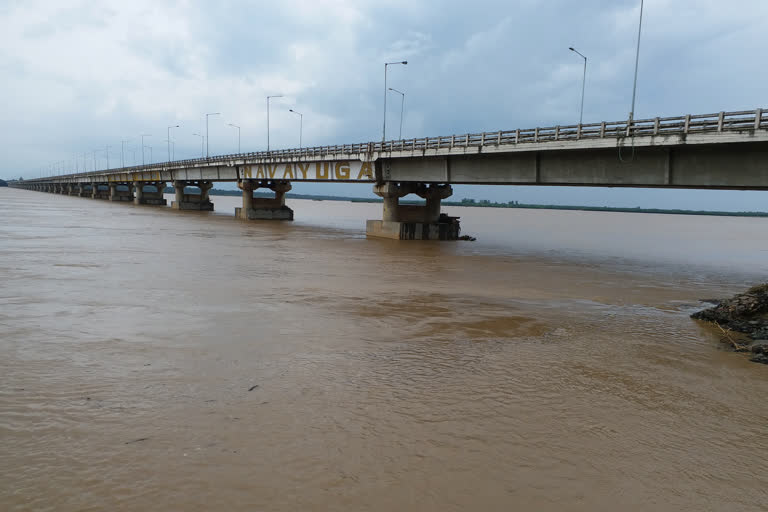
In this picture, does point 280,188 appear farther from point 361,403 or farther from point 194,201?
point 361,403

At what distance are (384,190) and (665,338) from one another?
3154cm

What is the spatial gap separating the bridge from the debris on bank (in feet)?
28.8

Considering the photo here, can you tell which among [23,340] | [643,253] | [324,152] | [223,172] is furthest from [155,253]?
[223,172]

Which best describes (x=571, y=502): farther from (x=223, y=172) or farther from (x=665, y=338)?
(x=223, y=172)

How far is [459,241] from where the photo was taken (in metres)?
41.2

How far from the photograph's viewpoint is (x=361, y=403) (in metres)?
7.18

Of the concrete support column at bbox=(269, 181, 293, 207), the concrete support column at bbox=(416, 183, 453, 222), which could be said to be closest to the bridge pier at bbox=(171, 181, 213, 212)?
the concrete support column at bbox=(269, 181, 293, 207)

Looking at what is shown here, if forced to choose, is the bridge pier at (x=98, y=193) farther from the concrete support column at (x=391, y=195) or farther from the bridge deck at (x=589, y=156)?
the concrete support column at (x=391, y=195)

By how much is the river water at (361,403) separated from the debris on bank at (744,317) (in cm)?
57

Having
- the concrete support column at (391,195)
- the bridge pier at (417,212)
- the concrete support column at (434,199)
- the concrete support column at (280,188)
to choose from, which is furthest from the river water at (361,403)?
the concrete support column at (280,188)

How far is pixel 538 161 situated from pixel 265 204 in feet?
133

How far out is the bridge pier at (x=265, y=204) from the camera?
62.2 meters

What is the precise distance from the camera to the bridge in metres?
21.1

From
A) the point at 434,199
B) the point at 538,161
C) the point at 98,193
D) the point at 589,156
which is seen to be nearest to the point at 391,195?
the point at 434,199
